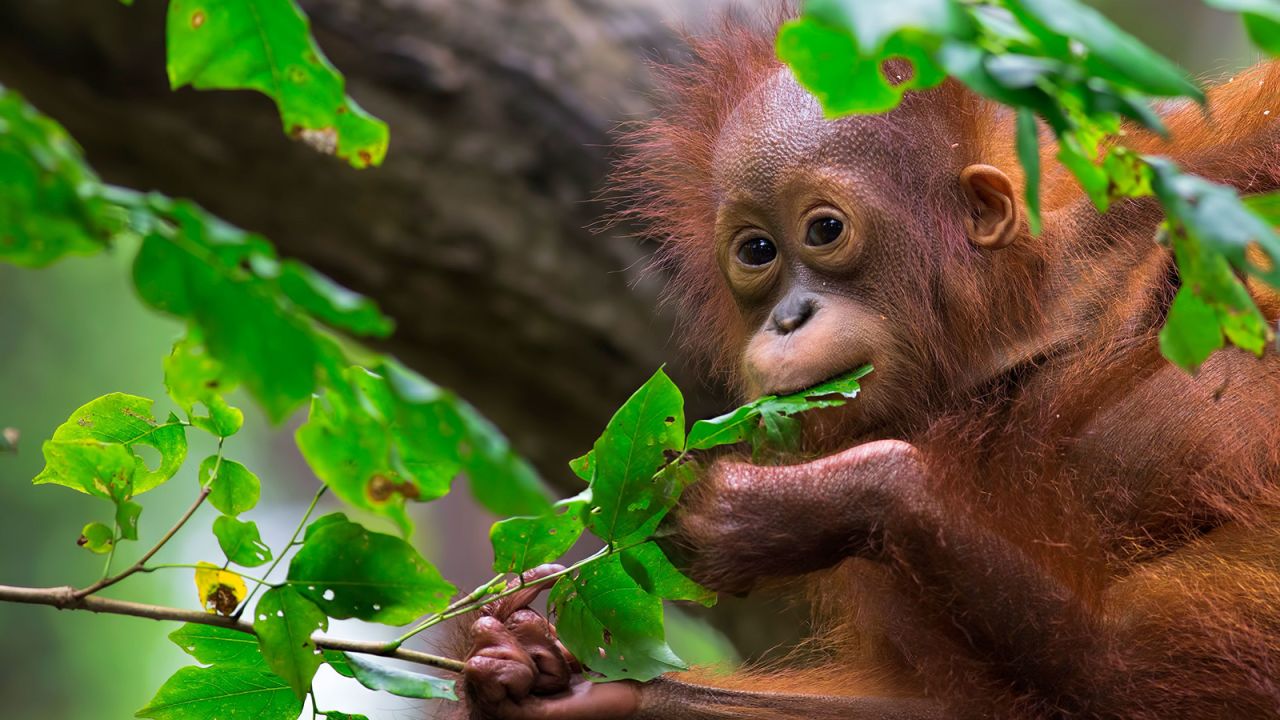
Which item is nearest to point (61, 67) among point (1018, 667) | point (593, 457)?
point (593, 457)

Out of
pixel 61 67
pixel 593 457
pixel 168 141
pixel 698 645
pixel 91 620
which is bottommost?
pixel 698 645

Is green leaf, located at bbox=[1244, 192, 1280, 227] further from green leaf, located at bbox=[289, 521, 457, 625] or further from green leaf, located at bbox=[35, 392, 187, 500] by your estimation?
green leaf, located at bbox=[35, 392, 187, 500]

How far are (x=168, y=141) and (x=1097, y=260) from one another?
268cm

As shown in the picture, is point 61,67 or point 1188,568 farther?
point 61,67

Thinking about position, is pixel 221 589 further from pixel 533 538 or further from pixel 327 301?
pixel 327 301

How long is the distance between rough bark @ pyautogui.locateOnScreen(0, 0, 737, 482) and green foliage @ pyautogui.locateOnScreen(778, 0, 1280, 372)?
2671 mm

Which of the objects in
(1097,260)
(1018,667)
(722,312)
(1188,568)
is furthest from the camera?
(722,312)

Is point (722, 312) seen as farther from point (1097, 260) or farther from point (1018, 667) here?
point (1018, 667)

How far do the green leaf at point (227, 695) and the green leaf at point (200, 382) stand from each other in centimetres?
29

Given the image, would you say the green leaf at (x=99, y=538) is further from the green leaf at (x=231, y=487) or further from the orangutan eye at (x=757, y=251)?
the orangutan eye at (x=757, y=251)

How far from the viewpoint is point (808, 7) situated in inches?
31.9

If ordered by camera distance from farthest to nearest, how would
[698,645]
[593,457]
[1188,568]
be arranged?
[698,645]
[1188,568]
[593,457]

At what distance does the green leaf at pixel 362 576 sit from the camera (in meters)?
1.38

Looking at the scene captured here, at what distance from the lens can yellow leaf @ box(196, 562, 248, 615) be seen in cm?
151
